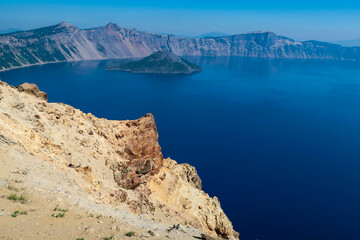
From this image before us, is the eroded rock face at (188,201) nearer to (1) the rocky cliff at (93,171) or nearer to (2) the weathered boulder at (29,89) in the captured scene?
(1) the rocky cliff at (93,171)

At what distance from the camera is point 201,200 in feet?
167

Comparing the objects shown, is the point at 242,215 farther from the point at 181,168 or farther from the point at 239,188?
the point at 181,168

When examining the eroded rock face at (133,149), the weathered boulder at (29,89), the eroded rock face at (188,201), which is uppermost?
the weathered boulder at (29,89)

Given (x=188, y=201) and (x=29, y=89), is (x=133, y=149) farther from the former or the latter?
(x=29, y=89)

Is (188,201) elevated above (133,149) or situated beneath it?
situated beneath

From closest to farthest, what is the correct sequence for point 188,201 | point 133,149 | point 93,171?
point 93,171, point 188,201, point 133,149

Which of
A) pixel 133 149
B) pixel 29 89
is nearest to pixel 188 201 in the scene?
pixel 133 149

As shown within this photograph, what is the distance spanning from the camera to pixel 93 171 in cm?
3897

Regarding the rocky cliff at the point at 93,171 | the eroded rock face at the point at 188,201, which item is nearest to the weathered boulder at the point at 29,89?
the rocky cliff at the point at 93,171

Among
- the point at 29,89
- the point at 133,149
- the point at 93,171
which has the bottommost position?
the point at 133,149

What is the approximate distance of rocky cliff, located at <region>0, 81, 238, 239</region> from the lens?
25.2 meters

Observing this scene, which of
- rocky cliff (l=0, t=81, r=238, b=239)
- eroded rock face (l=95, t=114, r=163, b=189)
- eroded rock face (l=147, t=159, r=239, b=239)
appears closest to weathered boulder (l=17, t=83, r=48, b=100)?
rocky cliff (l=0, t=81, r=238, b=239)

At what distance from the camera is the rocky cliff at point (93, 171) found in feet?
82.7

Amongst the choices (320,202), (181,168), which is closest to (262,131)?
(320,202)
